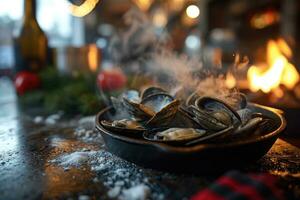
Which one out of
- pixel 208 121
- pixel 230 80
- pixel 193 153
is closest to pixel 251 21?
pixel 230 80

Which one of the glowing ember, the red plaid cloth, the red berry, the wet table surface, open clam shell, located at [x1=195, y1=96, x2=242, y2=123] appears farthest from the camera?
the red berry

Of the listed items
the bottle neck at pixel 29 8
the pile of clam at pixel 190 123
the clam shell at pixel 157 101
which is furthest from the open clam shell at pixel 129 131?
the bottle neck at pixel 29 8

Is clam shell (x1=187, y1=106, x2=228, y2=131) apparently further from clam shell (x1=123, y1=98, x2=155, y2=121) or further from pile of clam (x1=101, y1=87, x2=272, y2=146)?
clam shell (x1=123, y1=98, x2=155, y2=121)

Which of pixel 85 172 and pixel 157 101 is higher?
pixel 157 101

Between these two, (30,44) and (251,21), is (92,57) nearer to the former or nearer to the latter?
(30,44)

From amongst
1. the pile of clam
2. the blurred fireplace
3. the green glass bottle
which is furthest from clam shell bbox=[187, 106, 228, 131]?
the blurred fireplace

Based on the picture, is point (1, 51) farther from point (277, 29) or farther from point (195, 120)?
point (277, 29)
